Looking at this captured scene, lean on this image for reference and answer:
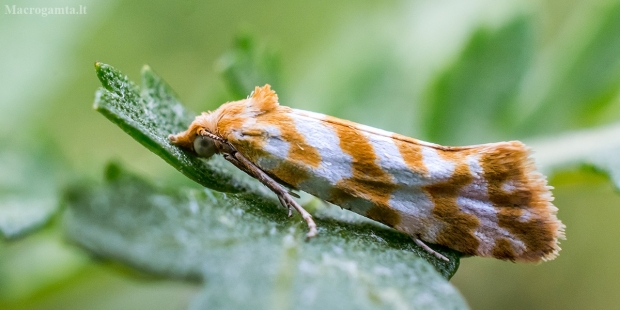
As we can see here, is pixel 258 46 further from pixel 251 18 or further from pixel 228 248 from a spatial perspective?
pixel 251 18

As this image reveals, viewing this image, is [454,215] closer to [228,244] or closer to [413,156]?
[413,156]

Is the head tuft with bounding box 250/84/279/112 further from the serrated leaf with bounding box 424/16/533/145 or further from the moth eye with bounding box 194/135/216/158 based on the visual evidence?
the serrated leaf with bounding box 424/16/533/145

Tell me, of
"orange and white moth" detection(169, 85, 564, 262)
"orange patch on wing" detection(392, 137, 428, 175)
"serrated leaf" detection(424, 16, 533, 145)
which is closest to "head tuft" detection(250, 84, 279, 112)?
"orange and white moth" detection(169, 85, 564, 262)

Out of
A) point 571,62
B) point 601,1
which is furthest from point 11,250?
point 601,1

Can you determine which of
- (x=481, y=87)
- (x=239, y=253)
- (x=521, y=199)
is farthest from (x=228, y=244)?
(x=481, y=87)

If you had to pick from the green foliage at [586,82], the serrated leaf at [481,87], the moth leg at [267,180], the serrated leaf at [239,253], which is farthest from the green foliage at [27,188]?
the green foliage at [586,82]

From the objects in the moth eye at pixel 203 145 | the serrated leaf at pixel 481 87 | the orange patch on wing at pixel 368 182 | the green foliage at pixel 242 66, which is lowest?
the moth eye at pixel 203 145

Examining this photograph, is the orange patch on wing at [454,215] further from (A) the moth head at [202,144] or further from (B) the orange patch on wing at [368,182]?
(A) the moth head at [202,144]
